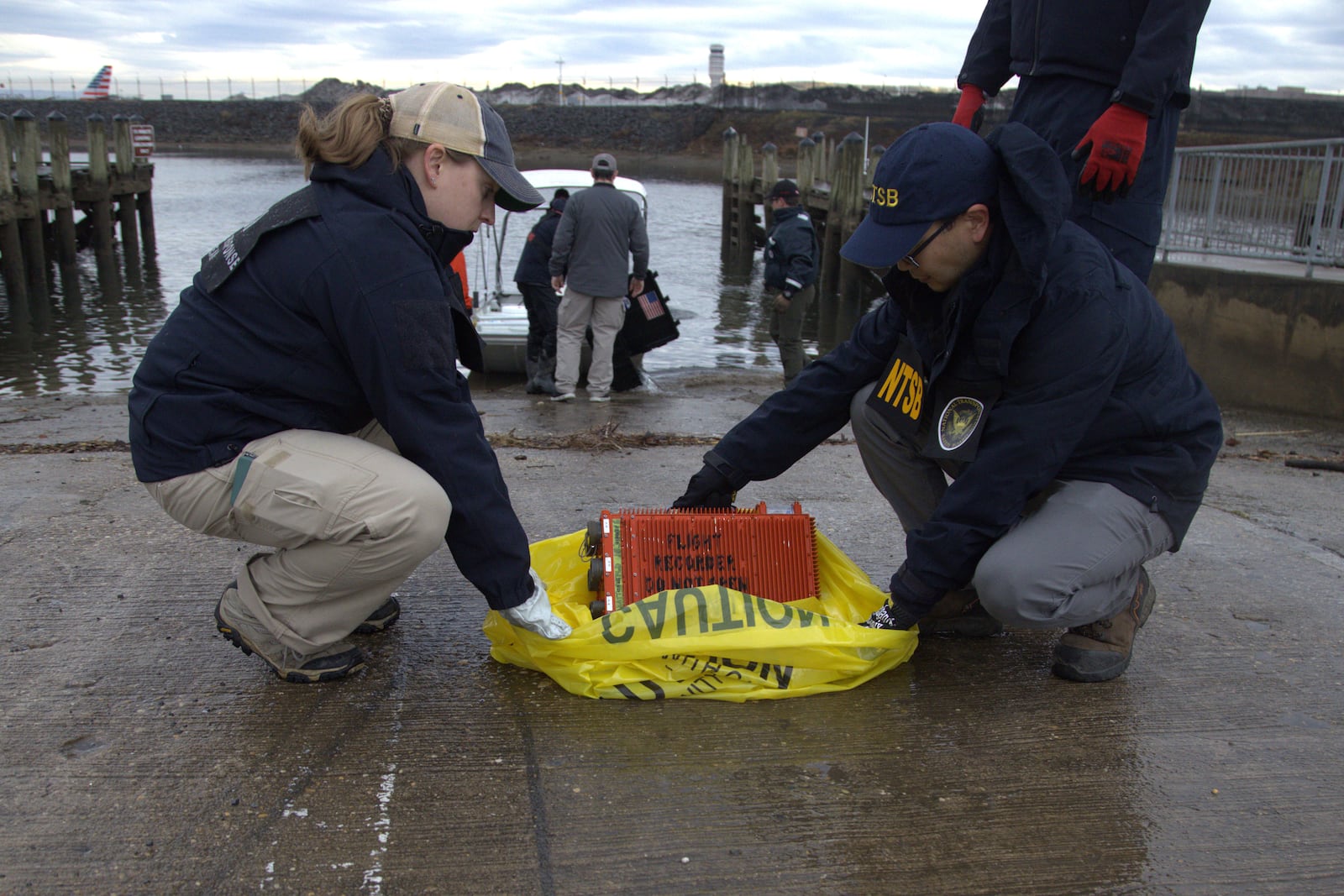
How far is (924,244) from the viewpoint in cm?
246

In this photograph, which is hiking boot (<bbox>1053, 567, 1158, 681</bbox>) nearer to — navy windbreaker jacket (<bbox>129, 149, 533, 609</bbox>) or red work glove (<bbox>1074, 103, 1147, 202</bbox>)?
red work glove (<bbox>1074, 103, 1147, 202</bbox>)

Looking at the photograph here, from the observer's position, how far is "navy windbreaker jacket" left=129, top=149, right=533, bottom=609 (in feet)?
7.57

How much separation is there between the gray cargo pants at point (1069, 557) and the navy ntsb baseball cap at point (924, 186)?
67 centimetres

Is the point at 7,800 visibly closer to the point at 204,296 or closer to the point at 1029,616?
the point at 204,296

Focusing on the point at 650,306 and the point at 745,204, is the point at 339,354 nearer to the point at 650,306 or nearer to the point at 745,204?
the point at 650,306

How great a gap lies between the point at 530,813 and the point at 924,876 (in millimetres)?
795

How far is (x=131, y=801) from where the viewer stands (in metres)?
2.13

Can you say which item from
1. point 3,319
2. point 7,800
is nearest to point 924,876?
point 7,800

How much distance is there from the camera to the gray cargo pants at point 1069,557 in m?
2.53

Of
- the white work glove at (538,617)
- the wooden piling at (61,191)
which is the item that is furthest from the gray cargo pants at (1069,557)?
the wooden piling at (61,191)

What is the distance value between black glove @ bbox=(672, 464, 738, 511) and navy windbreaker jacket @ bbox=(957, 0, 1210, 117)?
5.14 feet

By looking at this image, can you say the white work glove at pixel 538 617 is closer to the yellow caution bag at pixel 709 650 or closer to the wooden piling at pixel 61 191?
the yellow caution bag at pixel 709 650

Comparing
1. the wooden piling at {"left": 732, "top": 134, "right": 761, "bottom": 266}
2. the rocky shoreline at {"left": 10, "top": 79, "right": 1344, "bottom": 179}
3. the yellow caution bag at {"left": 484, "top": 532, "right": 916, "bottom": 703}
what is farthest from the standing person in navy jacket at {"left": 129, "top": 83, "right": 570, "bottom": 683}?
the rocky shoreline at {"left": 10, "top": 79, "right": 1344, "bottom": 179}

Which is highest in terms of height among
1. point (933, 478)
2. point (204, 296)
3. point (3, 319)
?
point (204, 296)
